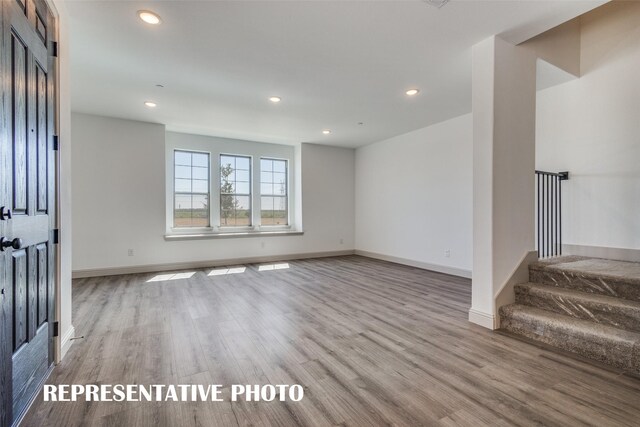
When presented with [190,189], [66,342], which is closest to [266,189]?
[190,189]

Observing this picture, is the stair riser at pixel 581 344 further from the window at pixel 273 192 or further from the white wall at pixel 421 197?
the window at pixel 273 192

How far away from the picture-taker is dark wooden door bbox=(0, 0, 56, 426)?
4.71 ft

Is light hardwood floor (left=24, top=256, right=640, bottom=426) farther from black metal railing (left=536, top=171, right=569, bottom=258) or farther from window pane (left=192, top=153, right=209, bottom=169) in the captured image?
window pane (left=192, top=153, right=209, bottom=169)

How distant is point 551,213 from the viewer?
12.2 ft

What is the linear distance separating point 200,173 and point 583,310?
6396 millimetres

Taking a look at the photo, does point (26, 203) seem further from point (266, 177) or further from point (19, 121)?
point (266, 177)

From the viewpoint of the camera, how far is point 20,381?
1.58 m

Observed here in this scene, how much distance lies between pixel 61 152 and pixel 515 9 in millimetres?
3691

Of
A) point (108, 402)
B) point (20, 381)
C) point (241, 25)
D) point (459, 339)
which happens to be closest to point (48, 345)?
point (20, 381)

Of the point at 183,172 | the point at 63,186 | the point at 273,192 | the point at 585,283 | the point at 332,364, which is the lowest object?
the point at 332,364

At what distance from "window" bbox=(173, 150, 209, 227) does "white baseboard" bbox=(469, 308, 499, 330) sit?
210 inches

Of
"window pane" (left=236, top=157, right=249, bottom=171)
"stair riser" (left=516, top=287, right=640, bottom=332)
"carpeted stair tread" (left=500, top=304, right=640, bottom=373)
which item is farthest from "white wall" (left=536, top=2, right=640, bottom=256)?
"window pane" (left=236, top=157, right=249, bottom=171)

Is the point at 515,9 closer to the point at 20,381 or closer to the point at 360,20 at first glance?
the point at 360,20

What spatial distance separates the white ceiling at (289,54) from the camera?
2.36 m
